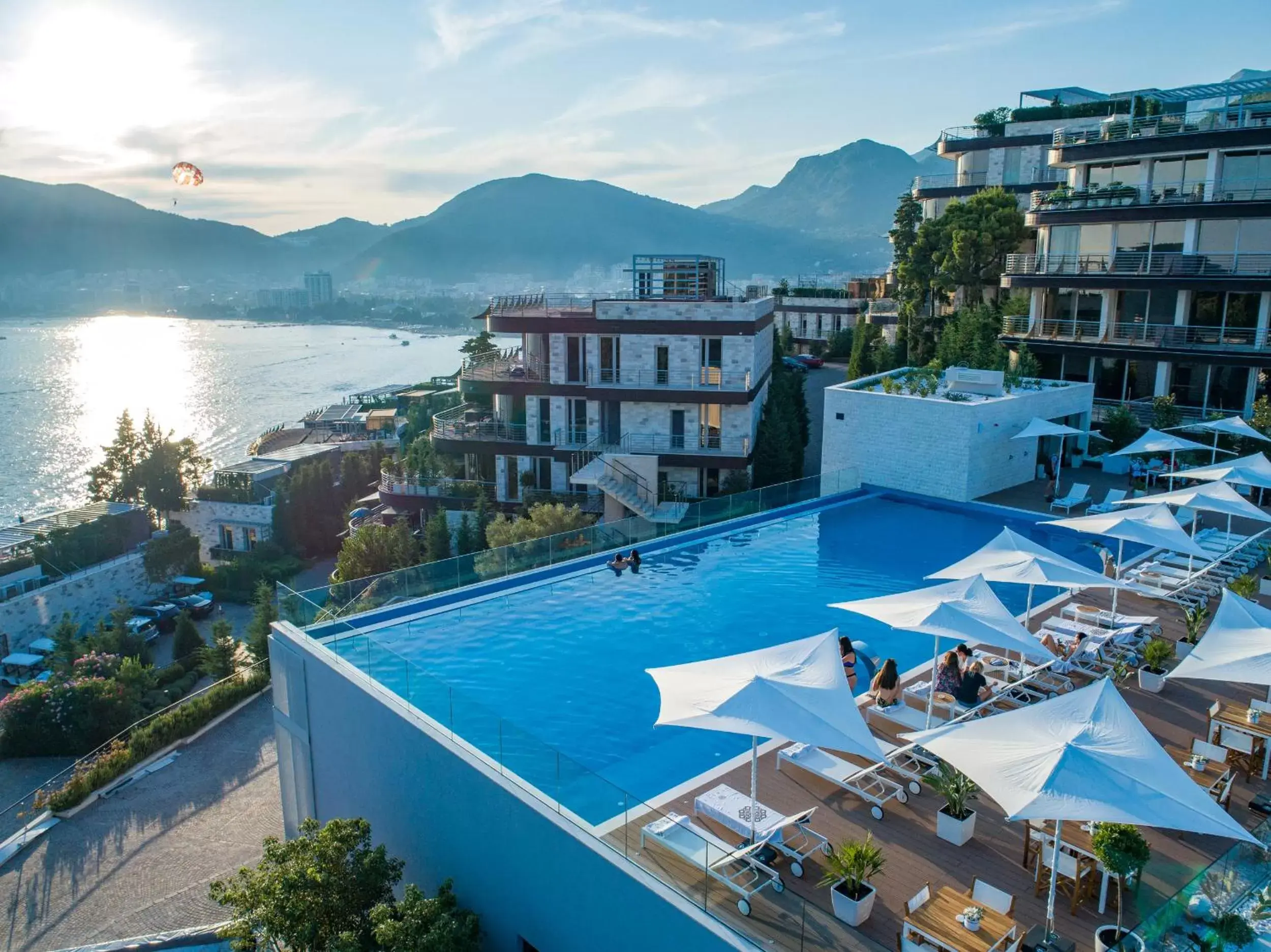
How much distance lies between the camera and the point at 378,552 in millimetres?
→ 32656

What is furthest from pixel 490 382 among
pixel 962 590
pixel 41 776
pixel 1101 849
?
pixel 1101 849

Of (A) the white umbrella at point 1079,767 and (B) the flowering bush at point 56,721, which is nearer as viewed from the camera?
(A) the white umbrella at point 1079,767

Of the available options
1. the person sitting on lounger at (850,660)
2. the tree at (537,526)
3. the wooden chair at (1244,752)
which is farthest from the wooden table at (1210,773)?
the tree at (537,526)

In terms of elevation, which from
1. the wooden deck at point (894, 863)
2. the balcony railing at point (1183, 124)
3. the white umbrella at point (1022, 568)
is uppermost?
the balcony railing at point (1183, 124)

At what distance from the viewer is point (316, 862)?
11336 mm

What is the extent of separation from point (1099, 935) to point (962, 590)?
19.1ft

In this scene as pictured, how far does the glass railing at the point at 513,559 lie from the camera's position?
623 inches

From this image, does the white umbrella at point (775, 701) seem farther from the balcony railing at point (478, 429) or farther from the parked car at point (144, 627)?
the parked car at point (144, 627)

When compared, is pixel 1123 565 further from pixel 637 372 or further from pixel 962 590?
pixel 637 372

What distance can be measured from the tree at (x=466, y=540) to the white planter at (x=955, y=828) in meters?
24.8

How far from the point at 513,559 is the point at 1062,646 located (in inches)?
407

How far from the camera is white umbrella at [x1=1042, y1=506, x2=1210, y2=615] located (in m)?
16.4

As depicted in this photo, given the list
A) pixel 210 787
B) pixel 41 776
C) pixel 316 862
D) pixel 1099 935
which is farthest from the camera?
pixel 41 776

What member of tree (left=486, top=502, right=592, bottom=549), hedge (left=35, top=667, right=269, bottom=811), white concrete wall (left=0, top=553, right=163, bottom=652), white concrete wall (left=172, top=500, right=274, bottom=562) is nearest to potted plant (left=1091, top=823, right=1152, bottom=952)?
tree (left=486, top=502, right=592, bottom=549)
